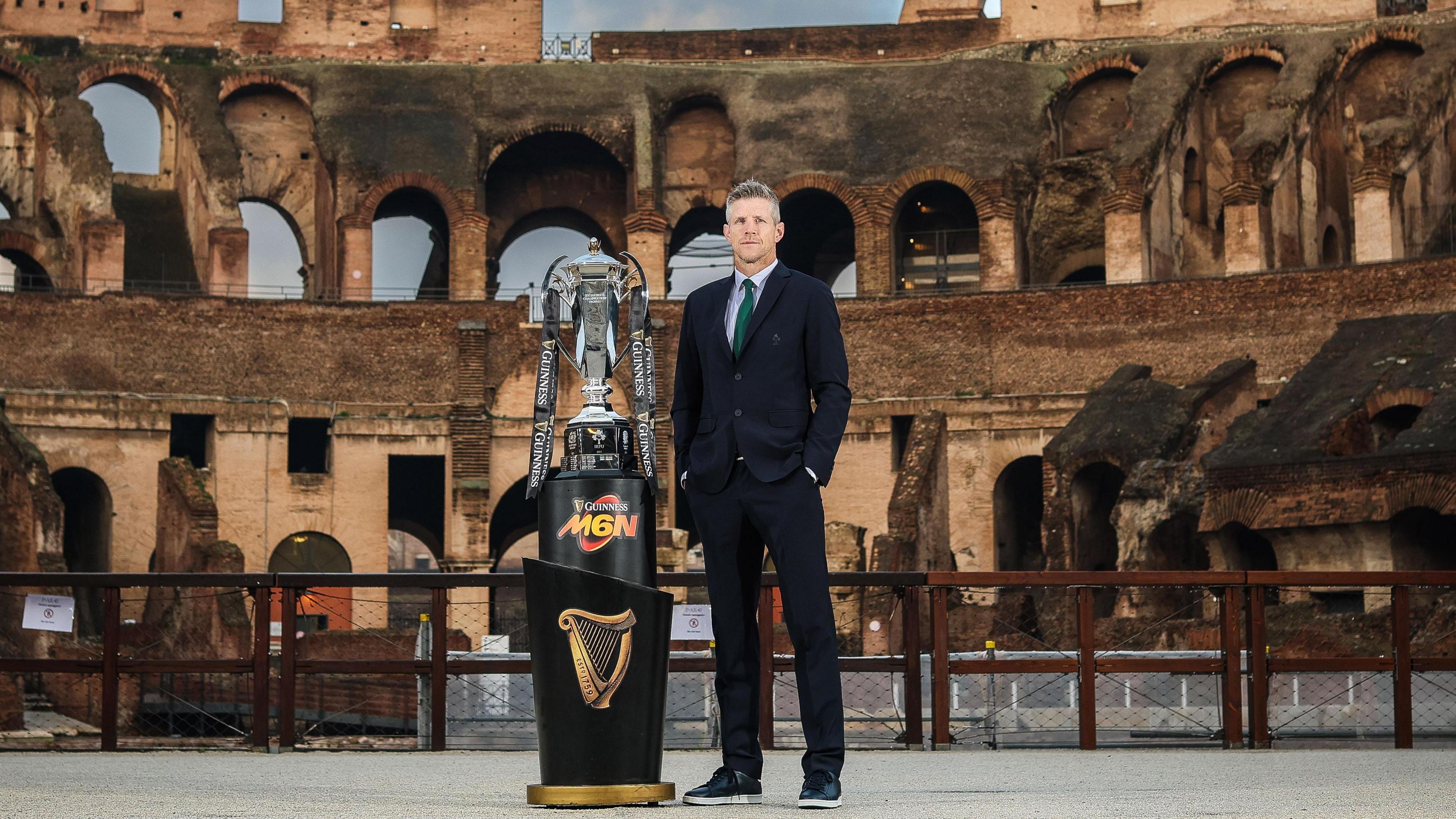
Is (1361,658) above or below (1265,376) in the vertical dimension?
below

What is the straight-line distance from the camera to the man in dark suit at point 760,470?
5789 millimetres

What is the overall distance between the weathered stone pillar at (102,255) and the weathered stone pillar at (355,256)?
12.5ft

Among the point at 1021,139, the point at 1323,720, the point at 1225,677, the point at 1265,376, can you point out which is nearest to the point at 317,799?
the point at 1225,677

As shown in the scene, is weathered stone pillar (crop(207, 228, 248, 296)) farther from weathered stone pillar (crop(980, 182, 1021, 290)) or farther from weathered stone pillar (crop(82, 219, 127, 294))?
weathered stone pillar (crop(980, 182, 1021, 290))

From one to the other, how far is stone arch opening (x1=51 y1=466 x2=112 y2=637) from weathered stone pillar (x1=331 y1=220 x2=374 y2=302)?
5955 millimetres

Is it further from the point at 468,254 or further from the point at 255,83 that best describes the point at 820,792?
the point at 255,83

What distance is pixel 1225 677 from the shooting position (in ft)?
34.0

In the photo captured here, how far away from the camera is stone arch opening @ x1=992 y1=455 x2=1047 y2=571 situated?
29.8 metres

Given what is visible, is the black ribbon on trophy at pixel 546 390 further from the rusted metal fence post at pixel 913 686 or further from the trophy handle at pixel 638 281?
the rusted metal fence post at pixel 913 686

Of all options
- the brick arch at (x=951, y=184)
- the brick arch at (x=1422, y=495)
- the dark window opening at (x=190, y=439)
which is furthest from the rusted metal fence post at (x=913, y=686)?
the brick arch at (x=951, y=184)

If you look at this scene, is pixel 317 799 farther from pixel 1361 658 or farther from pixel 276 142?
pixel 276 142

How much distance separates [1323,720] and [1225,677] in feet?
13.5

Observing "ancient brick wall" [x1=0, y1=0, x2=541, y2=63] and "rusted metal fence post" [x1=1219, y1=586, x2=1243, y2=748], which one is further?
"ancient brick wall" [x1=0, y1=0, x2=541, y2=63]

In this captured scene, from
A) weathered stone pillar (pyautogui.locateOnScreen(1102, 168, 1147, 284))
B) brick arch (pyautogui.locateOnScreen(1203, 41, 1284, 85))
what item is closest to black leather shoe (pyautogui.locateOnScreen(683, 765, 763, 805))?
weathered stone pillar (pyautogui.locateOnScreen(1102, 168, 1147, 284))
